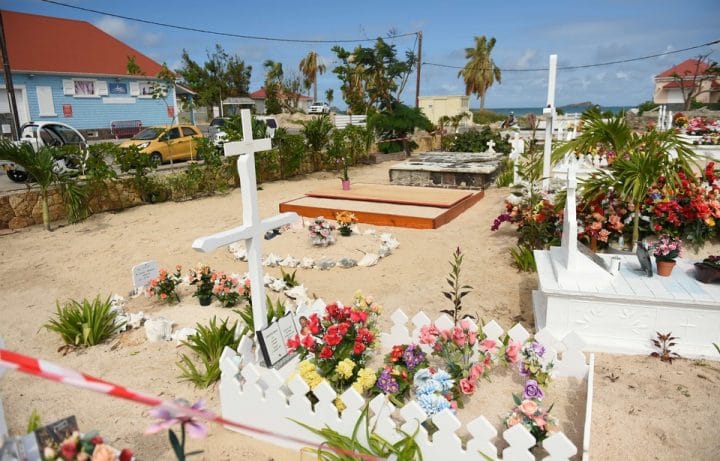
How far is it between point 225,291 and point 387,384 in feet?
8.13

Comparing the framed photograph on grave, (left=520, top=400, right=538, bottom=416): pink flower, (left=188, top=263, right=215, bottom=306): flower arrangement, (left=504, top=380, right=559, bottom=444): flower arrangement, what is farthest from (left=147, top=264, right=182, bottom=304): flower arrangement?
(left=520, top=400, right=538, bottom=416): pink flower

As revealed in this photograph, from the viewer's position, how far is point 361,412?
9.07ft

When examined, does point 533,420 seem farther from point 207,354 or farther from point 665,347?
point 207,354

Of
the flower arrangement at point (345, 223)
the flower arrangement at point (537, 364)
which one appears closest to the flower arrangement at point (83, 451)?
the flower arrangement at point (537, 364)

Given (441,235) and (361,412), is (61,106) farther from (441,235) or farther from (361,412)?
(361,412)

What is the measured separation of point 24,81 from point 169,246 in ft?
68.8

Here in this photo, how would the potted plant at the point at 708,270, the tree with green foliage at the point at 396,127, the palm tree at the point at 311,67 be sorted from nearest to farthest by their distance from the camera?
the potted plant at the point at 708,270 < the tree with green foliage at the point at 396,127 < the palm tree at the point at 311,67

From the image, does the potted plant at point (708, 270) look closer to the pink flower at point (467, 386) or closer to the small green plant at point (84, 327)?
the pink flower at point (467, 386)

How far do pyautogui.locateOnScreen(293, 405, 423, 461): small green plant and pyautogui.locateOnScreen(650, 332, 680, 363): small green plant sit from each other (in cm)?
236

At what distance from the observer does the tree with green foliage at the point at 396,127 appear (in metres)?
19.2

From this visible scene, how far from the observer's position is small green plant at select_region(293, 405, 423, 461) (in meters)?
2.60

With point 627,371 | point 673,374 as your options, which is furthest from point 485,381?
point 673,374

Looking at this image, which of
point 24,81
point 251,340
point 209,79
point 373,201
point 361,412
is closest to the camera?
point 361,412

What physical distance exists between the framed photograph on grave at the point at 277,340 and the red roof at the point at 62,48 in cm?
2509
